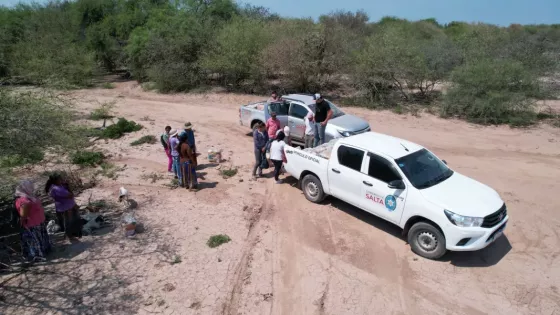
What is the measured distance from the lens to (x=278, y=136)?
9.39 m

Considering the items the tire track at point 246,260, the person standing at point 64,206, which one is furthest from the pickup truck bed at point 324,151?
the person standing at point 64,206

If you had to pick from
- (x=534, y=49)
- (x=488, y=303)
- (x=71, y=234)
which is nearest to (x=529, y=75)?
(x=534, y=49)

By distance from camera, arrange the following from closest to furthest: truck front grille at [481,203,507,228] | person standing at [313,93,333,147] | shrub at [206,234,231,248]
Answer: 1. truck front grille at [481,203,507,228]
2. shrub at [206,234,231,248]
3. person standing at [313,93,333,147]

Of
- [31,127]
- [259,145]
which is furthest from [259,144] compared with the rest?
[31,127]

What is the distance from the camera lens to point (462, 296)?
19.6ft

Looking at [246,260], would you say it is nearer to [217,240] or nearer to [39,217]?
[217,240]

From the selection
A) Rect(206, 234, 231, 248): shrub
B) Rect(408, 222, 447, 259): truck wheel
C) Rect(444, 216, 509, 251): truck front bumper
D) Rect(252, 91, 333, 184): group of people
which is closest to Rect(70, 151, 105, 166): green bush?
Rect(252, 91, 333, 184): group of people

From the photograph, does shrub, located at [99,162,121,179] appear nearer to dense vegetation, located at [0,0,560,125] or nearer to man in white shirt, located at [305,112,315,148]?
dense vegetation, located at [0,0,560,125]

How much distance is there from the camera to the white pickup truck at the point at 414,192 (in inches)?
251

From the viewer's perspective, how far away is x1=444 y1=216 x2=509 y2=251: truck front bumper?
625cm

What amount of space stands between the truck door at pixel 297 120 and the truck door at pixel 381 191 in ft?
15.8

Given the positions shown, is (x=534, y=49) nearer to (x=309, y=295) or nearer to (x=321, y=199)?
(x=321, y=199)

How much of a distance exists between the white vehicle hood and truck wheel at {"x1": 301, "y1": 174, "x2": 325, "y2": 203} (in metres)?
2.52

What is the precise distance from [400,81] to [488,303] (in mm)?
15816
